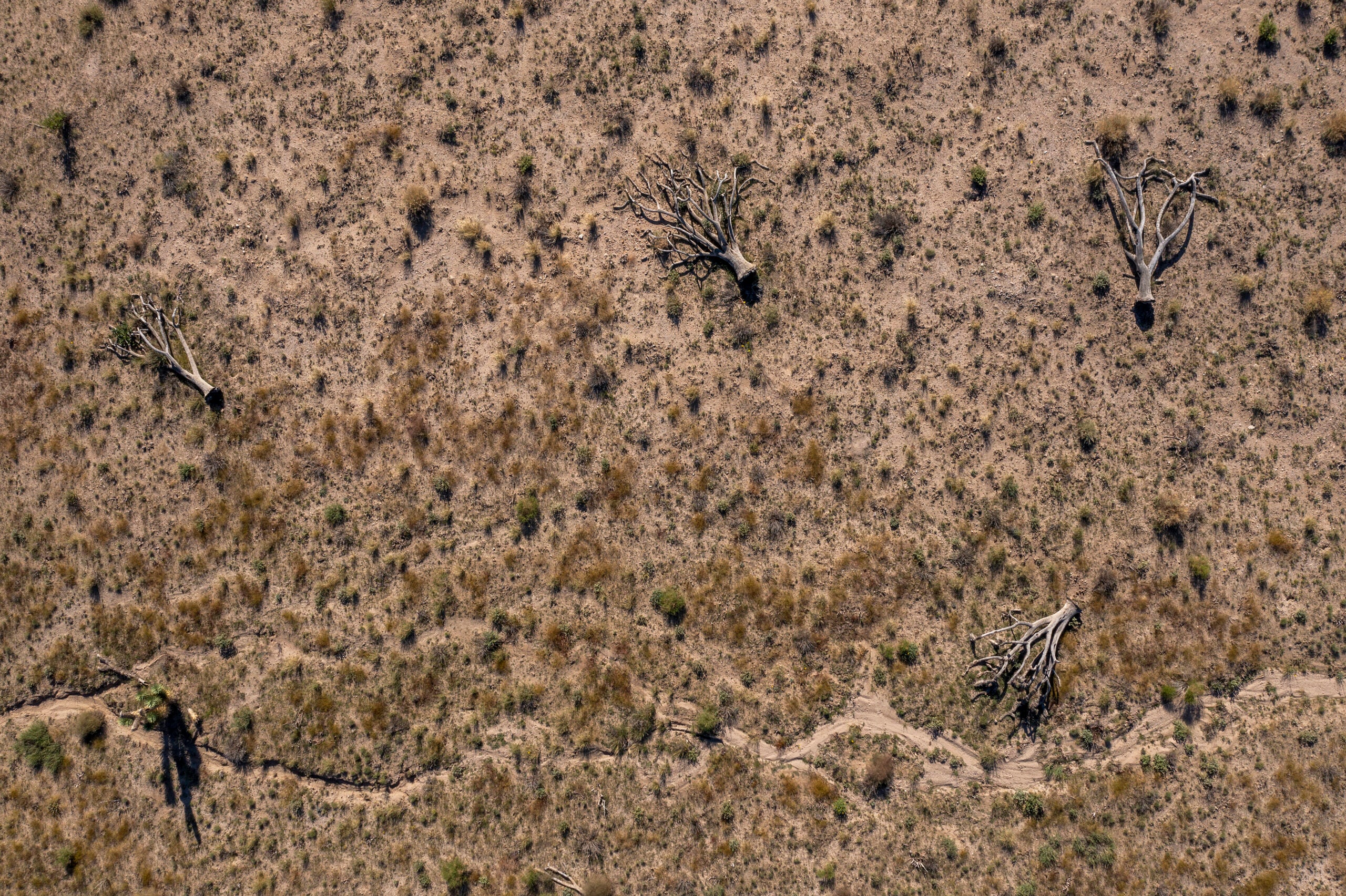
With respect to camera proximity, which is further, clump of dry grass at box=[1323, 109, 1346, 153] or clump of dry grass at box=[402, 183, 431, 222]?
clump of dry grass at box=[402, 183, 431, 222]

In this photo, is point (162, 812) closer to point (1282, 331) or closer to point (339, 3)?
point (339, 3)

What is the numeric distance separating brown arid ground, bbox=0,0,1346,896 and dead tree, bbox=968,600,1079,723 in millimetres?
377

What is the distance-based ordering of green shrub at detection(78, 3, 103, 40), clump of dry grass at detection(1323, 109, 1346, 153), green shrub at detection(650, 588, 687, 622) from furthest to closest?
green shrub at detection(78, 3, 103, 40)
clump of dry grass at detection(1323, 109, 1346, 153)
green shrub at detection(650, 588, 687, 622)

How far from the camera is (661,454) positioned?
22.0 meters

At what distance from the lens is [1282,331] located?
21656 mm

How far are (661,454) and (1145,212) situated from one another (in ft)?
51.0

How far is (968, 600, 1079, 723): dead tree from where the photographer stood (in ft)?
68.8

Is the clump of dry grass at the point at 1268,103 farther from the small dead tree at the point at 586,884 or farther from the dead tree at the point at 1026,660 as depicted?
the small dead tree at the point at 586,884

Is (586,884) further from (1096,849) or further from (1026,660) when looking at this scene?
(1096,849)

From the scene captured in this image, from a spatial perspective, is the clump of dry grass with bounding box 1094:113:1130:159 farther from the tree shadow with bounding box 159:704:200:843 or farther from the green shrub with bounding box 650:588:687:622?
the tree shadow with bounding box 159:704:200:843

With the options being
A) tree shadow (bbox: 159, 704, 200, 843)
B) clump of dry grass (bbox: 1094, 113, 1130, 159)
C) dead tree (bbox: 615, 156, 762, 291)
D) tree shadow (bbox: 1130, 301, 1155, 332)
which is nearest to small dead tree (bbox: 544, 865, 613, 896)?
tree shadow (bbox: 159, 704, 200, 843)

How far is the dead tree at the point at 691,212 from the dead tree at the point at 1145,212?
1039 centimetres

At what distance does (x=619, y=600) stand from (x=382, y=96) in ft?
54.1

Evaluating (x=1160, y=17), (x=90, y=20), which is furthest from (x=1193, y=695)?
(x=90, y=20)
